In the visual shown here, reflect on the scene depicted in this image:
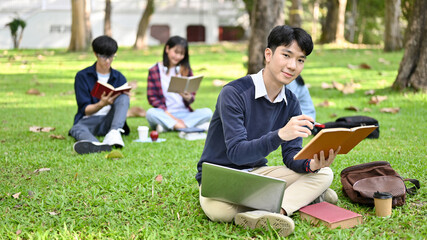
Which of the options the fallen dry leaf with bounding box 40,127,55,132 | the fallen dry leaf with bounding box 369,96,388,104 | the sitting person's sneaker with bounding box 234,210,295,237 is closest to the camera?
the sitting person's sneaker with bounding box 234,210,295,237

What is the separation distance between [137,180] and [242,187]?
1.26m

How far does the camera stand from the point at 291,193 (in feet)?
10.4

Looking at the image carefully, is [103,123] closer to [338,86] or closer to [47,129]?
[47,129]

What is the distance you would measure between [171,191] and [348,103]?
473 cm

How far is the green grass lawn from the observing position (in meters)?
2.97

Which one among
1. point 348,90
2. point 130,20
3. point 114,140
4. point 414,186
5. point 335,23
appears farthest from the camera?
point 130,20

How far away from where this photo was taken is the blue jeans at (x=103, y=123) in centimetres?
518

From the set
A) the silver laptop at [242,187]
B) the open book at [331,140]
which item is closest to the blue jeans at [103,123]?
the silver laptop at [242,187]

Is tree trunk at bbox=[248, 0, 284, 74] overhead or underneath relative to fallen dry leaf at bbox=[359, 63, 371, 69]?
overhead

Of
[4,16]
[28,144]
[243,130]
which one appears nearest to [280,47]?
[243,130]

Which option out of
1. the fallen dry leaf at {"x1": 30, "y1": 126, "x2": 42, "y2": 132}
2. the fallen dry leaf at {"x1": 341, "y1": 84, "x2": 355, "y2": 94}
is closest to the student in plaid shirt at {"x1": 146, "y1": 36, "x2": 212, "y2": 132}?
the fallen dry leaf at {"x1": 30, "y1": 126, "x2": 42, "y2": 132}

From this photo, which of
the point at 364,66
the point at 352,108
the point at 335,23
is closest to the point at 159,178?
the point at 352,108

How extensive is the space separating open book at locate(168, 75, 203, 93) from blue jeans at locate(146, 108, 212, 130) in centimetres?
35

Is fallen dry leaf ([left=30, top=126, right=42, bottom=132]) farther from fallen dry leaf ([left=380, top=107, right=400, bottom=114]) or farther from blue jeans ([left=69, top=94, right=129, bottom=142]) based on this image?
fallen dry leaf ([left=380, top=107, right=400, bottom=114])
